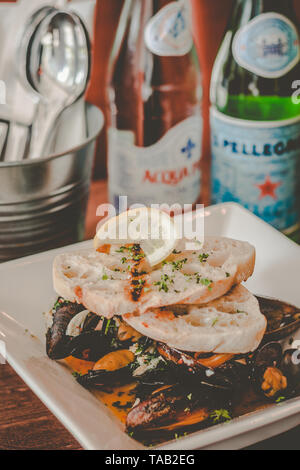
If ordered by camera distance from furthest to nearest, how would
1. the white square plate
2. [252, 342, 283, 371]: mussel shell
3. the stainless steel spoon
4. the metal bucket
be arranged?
1. the stainless steel spoon
2. the metal bucket
3. [252, 342, 283, 371]: mussel shell
4. the white square plate

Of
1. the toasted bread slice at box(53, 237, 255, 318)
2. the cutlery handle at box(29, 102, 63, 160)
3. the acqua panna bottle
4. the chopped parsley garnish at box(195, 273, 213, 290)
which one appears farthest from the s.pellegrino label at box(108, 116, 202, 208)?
the chopped parsley garnish at box(195, 273, 213, 290)

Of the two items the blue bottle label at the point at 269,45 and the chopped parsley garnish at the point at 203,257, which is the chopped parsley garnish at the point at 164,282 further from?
the blue bottle label at the point at 269,45

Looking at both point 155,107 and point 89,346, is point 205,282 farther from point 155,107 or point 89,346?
point 155,107

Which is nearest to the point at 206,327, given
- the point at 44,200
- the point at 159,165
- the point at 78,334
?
the point at 78,334

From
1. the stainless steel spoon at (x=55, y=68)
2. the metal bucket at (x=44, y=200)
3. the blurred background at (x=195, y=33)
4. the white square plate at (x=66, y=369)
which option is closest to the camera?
the white square plate at (x=66, y=369)

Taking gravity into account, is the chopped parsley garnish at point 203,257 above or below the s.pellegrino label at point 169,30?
below

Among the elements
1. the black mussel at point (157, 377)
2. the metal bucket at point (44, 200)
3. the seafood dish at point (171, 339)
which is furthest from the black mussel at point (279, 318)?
the metal bucket at point (44, 200)

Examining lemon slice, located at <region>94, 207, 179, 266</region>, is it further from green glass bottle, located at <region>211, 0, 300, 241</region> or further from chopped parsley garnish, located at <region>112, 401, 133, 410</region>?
green glass bottle, located at <region>211, 0, 300, 241</region>

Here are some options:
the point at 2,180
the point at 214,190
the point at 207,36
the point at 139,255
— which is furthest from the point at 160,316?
the point at 207,36
